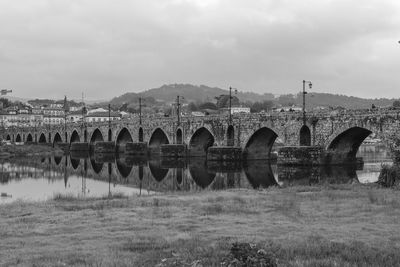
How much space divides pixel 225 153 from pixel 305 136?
361 inches

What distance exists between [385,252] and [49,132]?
110320mm

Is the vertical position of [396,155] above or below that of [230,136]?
below

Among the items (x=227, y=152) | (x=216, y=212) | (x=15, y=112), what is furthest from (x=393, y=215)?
(x=15, y=112)

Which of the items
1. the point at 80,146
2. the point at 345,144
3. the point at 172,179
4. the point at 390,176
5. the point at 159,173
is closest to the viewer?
the point at 390,176

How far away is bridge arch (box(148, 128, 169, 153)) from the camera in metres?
73.4

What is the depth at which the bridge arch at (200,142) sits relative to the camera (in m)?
63.6

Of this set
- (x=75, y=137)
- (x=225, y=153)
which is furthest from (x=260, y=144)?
(x=75, y=137)

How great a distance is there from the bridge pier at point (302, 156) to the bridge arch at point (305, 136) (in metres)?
2.95

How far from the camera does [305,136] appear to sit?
1871 inches

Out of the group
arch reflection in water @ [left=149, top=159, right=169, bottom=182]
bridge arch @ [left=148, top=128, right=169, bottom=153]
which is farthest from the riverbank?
arch reflection in water @ [left=149, top=159, right=169, bottom=182]

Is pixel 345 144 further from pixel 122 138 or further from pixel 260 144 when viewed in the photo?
pixel 122 138

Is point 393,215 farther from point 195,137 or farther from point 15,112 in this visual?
point 15,112

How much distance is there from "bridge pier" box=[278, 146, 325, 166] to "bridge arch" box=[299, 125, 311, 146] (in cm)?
295

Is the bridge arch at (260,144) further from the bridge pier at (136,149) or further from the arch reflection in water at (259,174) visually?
the bridge pier at (136,149)
